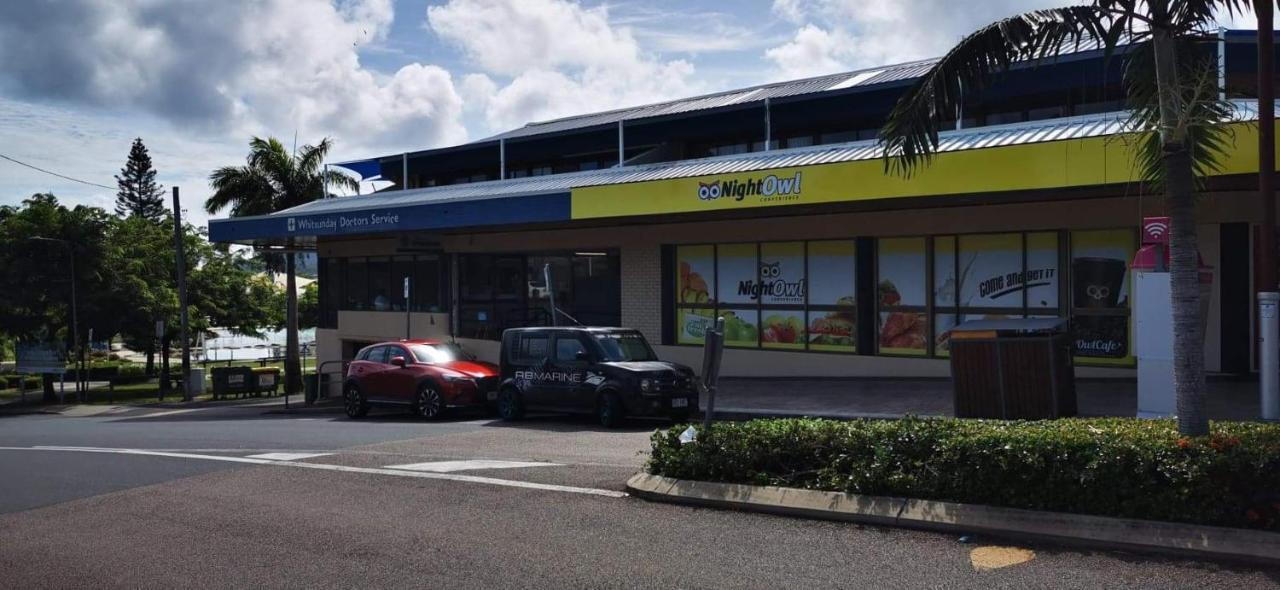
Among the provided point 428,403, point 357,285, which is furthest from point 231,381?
point 428,403

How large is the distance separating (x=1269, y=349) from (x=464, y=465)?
8.70 meters

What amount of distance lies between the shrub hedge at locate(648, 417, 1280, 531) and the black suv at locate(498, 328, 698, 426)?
6344mm

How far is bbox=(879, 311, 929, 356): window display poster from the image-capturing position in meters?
20.7

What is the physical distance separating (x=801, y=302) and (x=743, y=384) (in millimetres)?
2175

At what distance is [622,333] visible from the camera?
17859 millimetres

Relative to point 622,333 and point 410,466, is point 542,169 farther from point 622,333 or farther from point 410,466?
point 410,466

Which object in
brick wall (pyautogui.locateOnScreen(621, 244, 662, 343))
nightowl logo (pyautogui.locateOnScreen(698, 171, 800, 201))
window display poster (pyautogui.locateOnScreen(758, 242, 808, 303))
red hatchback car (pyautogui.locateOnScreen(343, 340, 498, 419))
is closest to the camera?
nightowl logo (pyautogui.locateOnScreen(698, 171, 800, 201))

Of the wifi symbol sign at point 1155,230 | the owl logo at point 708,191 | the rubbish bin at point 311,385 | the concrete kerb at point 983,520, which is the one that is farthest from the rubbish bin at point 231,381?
the wifi symbol sign at point 1155,230

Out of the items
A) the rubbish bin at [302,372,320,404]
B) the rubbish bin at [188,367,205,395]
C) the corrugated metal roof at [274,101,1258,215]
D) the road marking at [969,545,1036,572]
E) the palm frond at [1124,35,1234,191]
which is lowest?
the rubbish bin at [188,367,205,395]

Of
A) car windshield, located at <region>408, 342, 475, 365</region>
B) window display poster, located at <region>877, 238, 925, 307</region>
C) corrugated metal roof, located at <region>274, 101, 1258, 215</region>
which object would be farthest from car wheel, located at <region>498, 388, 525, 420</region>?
window display poster, located at <region>877, 238, 925, 307</region>

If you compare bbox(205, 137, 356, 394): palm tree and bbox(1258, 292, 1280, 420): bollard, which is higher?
bbox(205, 137, 356, 394): palm tree

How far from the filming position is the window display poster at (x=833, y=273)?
21766 mm

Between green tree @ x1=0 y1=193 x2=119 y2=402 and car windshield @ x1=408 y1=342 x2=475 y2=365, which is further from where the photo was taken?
green tree @ x1=0 y1=193 x2=119 y2=402

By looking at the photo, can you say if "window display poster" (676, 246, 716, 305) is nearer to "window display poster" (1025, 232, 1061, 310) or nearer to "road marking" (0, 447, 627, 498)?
"window display poster" (1025, 232, 1061, 310)
